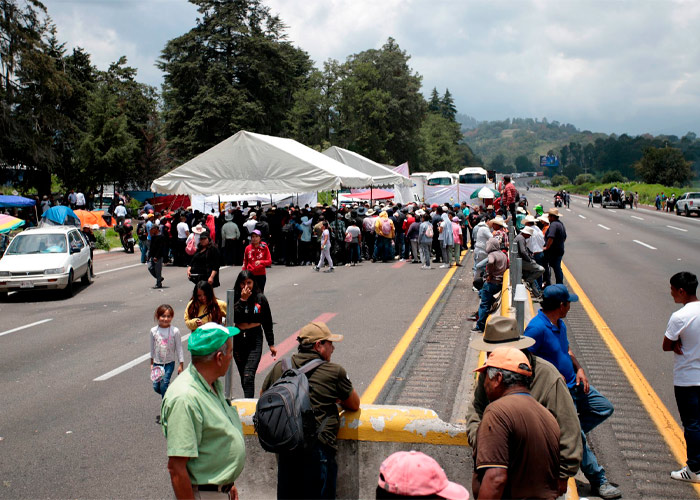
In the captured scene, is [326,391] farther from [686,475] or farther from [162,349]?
[686,475]

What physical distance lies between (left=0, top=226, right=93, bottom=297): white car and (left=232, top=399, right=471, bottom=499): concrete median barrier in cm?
1292

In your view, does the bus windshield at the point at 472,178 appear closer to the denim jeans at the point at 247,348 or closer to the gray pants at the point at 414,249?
the gray pants at the point at 414,249

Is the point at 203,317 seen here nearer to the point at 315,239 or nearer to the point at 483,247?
the point at 483,247

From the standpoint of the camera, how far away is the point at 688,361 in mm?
5488

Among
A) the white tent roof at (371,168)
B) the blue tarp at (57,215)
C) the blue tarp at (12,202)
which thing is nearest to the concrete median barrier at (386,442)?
the white tent roof at (371,168)

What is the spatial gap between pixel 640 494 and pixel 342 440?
251 cm

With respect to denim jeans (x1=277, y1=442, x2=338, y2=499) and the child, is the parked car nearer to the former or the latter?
the child

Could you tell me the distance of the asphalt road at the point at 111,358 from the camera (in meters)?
5.72

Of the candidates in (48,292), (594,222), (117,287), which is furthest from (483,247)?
(594,222)

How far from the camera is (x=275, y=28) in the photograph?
50.9 m

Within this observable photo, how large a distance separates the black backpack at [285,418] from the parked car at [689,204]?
2030 inches

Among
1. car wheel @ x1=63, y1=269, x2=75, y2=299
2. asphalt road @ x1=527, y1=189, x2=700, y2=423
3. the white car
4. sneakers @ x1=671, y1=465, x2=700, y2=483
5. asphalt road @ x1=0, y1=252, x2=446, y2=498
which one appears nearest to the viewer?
sneakers @ x1=671, y1=465, x2=700, y2=483

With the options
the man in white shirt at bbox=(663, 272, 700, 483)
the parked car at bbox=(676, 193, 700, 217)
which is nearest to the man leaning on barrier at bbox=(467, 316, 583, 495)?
the man in white shirt at bbox=(663, 272, 700, 483)

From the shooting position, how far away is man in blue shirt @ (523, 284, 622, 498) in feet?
16.4
